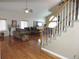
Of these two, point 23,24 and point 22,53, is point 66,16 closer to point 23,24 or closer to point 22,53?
point 22,53

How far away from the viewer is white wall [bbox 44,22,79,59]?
377cm

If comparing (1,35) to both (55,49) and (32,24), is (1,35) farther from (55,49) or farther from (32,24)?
(55,49)

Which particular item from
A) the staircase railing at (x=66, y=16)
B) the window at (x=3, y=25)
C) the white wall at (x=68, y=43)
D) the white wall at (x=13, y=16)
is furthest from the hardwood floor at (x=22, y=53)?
the white wall at (x=13, y=16)

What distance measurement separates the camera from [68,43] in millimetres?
4086

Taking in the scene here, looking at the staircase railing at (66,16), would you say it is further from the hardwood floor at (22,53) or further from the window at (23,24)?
the window at (23,24)

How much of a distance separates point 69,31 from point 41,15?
10239 mm

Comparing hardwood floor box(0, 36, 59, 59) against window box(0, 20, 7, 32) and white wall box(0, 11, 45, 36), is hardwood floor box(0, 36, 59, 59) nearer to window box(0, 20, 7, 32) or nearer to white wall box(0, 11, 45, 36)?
window box(0, 20, 7, 32)

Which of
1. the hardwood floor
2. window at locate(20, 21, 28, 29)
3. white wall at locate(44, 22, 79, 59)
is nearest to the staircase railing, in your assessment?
white wall at locate(44, 22, 79, 59)

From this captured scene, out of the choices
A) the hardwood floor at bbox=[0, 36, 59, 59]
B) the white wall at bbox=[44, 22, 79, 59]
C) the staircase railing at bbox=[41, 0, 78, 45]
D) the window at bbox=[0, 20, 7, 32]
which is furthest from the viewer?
the window at bbox=[0, 20, 7, 32]

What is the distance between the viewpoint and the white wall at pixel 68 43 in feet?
12.4

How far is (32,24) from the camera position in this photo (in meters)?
13.9

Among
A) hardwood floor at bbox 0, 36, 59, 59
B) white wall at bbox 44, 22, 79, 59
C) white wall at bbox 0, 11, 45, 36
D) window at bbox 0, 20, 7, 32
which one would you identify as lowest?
hardwood floor at bbox 0, 36, 59, 59

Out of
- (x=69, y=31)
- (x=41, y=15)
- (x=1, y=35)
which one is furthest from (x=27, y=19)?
(x=69, y=31)

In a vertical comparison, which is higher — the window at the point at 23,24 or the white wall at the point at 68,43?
the window at the point at 23,24
